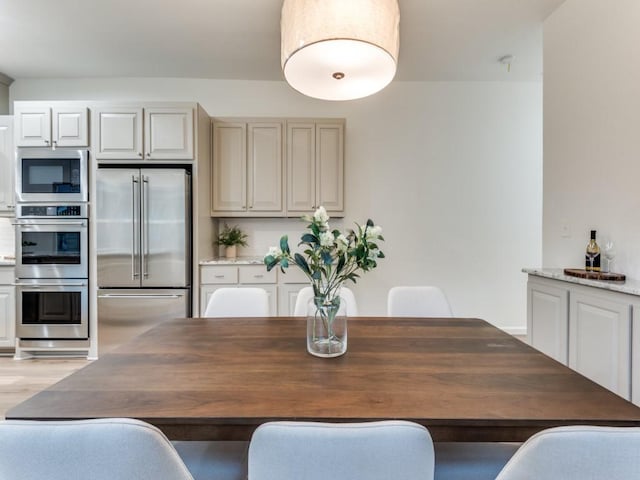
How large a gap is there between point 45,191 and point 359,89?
3.20 m

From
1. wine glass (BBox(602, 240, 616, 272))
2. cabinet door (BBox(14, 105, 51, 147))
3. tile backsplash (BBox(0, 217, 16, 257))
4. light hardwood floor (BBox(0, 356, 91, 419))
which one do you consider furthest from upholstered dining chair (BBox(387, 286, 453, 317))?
tile backsplash (BBox(0, 217, 16, 257))

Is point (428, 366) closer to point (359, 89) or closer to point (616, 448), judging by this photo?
point (616, 448)

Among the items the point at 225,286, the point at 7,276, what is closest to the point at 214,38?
the point at 225,286

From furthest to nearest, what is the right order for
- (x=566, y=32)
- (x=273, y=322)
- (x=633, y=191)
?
(x=566, y=32), (x=633, y=191), (x=273, y=322)

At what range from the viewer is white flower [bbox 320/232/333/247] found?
1.20 m

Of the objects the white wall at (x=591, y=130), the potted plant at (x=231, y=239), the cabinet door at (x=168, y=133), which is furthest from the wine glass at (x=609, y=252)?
the cabinet door at (x=168, y=133)

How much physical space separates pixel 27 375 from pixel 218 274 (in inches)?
69.2

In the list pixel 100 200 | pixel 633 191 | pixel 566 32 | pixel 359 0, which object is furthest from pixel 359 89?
pixel 100 200

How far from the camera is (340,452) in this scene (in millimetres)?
603

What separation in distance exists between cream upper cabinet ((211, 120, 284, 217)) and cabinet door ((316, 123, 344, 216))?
1.29 feet

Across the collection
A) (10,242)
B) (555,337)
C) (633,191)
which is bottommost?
(555,337)

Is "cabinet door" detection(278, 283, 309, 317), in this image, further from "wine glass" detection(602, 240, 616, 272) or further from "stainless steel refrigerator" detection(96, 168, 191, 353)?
"wine glass" detection(602, 240, 616, 272)

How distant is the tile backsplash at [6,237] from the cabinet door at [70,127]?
1231 millimetres

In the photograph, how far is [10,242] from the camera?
3689 millimetres
